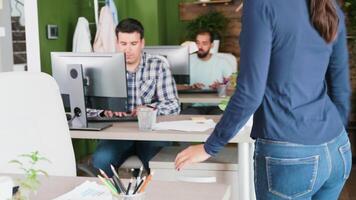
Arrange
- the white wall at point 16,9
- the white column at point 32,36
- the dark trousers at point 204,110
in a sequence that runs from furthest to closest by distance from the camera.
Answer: the dark trousers at point 204,110, the white column at point 32,36, the white wall at point 16,9

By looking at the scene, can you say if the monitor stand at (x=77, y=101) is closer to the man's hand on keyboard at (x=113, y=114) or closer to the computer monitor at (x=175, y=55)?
the man's hand on keyboard at (x=113, y=114)

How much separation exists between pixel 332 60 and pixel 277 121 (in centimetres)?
27

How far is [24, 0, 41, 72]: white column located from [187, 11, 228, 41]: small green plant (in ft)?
7.39

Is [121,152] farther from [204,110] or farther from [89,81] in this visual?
[204,110]

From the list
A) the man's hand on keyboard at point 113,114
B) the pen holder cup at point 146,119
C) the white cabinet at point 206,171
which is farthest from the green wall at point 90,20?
the white cabinet at point 206,171

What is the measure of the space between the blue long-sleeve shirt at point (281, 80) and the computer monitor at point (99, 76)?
1.29 meters

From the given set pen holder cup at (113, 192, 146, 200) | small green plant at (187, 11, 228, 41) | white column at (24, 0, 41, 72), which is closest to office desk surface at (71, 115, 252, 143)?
pen holder cup at (113, 192, 146, 200)

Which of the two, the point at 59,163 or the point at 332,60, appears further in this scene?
the point at 59,163

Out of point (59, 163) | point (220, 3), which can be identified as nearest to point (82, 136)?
point (59, 163)

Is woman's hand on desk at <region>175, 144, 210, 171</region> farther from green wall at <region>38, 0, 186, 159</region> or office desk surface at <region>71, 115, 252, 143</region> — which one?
green wall at <region>38, 0, 186, 159</region>

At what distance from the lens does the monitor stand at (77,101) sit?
2.50 m

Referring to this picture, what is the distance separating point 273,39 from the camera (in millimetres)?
1249

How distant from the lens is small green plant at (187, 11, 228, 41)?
554cm

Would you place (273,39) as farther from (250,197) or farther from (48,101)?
(250,197)
